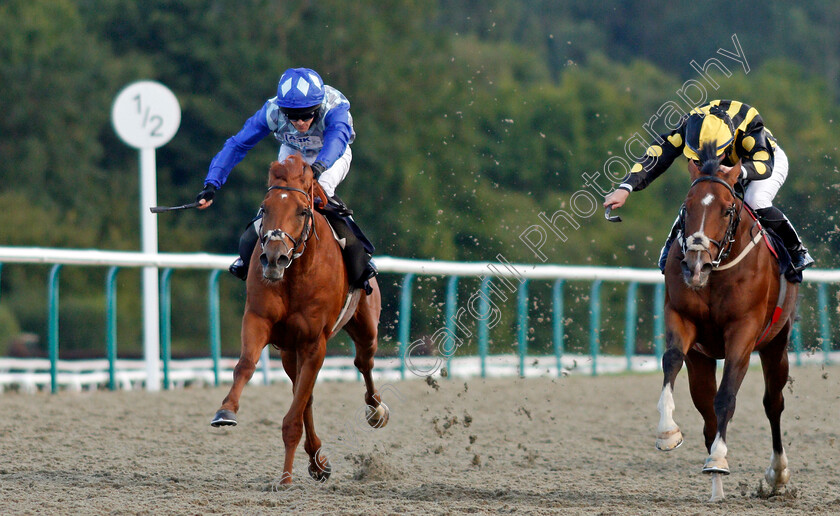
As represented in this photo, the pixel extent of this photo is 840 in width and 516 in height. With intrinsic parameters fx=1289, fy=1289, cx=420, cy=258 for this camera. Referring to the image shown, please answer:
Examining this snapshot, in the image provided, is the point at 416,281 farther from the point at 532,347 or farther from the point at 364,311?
the point at 364,311

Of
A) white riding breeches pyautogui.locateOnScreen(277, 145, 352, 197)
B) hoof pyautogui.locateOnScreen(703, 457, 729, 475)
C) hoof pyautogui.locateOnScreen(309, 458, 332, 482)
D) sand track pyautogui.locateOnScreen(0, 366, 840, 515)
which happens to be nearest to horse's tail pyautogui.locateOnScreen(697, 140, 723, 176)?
hoof pyautogui.locateOnScreen(703, 457, 729, 475)

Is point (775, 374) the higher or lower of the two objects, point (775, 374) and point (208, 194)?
the lower

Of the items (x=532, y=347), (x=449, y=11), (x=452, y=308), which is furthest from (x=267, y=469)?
(x=449, y=11)

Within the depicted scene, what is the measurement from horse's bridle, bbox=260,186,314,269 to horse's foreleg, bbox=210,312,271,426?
297mm

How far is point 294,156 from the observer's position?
582 centimetres

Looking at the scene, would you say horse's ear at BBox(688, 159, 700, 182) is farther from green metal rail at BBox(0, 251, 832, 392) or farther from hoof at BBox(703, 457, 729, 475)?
green metal rail at BBox(0, 251, 832, 392)

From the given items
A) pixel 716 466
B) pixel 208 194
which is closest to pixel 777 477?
pixel 716 466

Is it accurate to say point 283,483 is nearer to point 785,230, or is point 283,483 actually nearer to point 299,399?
point 299,399

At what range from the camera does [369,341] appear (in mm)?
6973

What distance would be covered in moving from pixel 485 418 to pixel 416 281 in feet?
10.7

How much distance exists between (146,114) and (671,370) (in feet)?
21.5

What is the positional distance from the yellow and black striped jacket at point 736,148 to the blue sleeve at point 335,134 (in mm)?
1380

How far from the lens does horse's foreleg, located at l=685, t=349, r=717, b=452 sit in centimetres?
629

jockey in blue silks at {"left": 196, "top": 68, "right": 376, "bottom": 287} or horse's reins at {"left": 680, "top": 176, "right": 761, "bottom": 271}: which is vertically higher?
jockey in blue silks at {"left": 196, "top": 68, "right": 376, "bottom": 287}
